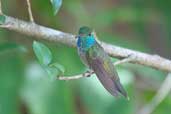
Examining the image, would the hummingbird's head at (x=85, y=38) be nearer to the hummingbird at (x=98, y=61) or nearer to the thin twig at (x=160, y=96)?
the hummingbird at (x=98, y=61)

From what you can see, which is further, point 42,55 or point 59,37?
point 59,37

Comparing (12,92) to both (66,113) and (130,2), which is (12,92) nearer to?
(66,113)

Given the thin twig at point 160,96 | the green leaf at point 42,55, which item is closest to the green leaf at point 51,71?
the green leaf at point 42,55

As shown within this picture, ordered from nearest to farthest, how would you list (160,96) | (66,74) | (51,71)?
(51,71), (66,74), (160,96)

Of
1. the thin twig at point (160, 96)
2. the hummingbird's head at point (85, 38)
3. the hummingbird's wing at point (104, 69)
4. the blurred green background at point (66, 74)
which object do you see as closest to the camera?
the hummingbird's wing at point (104, 69)

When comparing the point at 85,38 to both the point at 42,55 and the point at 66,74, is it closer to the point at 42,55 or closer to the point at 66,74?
the point at 42,55

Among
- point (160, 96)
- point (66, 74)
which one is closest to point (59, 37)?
point (66, 74)
